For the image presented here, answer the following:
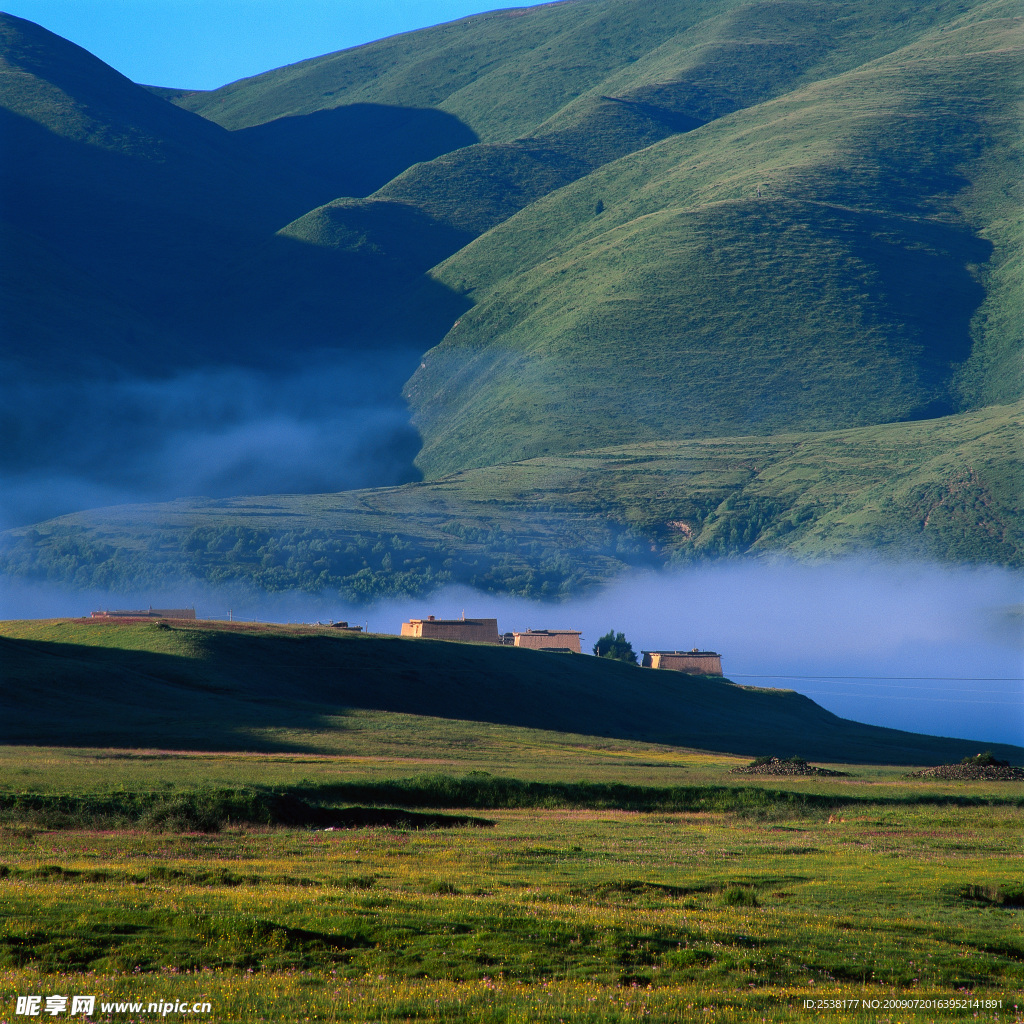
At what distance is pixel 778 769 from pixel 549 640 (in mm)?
64910

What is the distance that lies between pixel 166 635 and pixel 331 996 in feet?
240

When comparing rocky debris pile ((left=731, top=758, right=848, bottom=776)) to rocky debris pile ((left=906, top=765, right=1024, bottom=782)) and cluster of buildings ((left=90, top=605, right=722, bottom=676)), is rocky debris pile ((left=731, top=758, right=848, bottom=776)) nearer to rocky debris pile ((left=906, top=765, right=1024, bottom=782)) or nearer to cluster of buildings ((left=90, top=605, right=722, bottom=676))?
rocky debris pile ((left=906, top=765, right=1024, bottom=782))

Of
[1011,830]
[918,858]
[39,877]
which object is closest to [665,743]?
[1011,830]

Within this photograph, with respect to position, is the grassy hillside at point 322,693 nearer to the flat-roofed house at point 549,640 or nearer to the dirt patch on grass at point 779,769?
the flat-roofed house at point 549,640

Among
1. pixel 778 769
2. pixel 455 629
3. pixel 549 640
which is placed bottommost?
pixel 778 769

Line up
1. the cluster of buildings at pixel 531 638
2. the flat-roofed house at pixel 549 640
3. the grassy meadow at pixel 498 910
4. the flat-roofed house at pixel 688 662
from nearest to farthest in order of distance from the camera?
the grassy meadow at pixel 498 910 < the cluster of buildings at pixel 531 638 < the flat-roofed house at pixel 549 640 < the flat-roofed house at pixel 688 662

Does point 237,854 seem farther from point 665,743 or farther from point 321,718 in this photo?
point 665,743

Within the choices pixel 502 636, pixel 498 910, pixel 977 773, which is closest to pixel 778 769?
pixel 977 773

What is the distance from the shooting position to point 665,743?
260 ft

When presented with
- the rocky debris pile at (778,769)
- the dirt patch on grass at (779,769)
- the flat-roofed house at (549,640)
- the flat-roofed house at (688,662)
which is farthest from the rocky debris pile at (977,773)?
the flat-roofed house at (688,662)

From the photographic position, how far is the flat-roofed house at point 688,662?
420ft

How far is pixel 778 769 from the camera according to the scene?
59.2 m

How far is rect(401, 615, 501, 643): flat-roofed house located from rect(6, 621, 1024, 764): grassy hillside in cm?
1253

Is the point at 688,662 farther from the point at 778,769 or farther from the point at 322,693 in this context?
the point at 778,769
